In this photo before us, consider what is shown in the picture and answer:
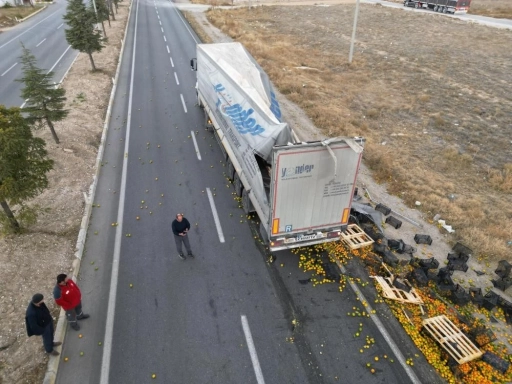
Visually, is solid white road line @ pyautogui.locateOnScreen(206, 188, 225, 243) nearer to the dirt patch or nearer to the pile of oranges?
the pile of oranges

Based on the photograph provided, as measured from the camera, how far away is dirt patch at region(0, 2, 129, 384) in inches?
306

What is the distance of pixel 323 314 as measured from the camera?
29.3 ft

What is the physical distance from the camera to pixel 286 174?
346 inches

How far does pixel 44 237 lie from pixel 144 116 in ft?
34.0

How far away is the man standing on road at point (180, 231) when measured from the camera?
A: 9812mm

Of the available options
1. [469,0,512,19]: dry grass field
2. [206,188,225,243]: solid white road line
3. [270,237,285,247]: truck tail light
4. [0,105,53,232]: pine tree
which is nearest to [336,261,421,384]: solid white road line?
[270,237,285,247]: truck tail light

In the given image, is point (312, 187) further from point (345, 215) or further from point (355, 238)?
point (355, 238)

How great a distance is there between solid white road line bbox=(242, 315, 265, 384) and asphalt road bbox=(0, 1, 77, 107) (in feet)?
66.7

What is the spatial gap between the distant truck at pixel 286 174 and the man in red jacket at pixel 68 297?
16.6 feet

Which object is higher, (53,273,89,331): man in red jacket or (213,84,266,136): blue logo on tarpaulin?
(213,84,266,136): blue logo on tarpaulin

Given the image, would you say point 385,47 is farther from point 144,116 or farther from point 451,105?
point 144,116

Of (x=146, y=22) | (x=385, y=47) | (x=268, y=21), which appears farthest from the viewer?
(x=268, y=21)

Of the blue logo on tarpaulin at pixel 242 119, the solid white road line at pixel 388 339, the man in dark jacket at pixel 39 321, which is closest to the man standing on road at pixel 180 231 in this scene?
the blue logo on tarpaulin at pixel 242 119

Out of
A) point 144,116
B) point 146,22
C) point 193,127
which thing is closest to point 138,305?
point 193,127
